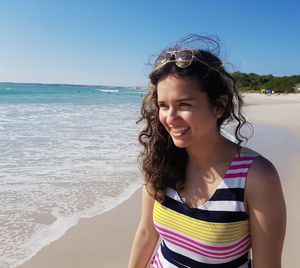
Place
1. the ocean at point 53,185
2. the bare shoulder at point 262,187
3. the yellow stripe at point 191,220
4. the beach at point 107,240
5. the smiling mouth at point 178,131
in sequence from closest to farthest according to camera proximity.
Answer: the bare shoulder at point 262,187
the yellow stripe at point 191,220
the smiling mouth at point 178,131
the beach at point 107,240
the ocean at point 53,185

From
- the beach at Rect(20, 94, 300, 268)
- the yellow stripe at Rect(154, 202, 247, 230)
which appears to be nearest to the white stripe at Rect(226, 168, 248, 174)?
the yellow stripe at Rect(154, 202, 247, 230)

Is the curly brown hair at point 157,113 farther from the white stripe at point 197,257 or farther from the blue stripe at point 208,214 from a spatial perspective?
the white stripe at point 197,257

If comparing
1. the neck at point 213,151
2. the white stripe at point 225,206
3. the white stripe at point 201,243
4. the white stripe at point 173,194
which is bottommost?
the white stripe at point 201,243

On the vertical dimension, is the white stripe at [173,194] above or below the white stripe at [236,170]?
below

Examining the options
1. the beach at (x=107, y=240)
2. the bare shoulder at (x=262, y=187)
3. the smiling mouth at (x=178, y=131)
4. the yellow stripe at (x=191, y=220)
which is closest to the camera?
the bare shoulder at (x=262, y=187)

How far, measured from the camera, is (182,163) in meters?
1.88

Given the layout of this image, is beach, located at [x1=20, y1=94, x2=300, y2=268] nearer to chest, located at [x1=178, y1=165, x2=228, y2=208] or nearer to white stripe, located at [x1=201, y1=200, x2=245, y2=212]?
chest, located at [x1=178, y1=165, x2=228, y2=208]

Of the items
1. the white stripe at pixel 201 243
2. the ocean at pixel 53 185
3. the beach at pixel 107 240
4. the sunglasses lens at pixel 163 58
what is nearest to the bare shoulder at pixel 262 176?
the white stripe at pixel 201 243

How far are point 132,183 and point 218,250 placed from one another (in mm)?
4699

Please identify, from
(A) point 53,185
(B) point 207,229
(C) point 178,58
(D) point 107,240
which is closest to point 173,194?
(B) point 207,229

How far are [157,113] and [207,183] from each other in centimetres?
49

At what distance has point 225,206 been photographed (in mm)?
1524

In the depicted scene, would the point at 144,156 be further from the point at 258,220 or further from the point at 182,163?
the point at 258,220

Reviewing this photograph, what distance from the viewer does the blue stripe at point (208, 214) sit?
4.97 feet
